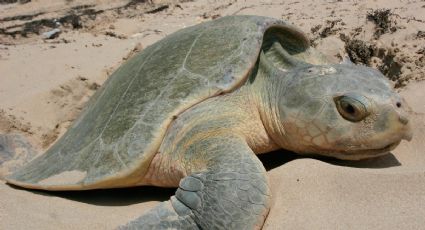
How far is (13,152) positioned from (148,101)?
1.27 meters

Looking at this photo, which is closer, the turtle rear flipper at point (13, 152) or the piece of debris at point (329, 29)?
the turtle rear flipper at point (13, 152)

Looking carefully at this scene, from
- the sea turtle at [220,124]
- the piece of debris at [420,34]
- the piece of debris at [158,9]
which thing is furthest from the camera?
the piece of debris at [158,9]

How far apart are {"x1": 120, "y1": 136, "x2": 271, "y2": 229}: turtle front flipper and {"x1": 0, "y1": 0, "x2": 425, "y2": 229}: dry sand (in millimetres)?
99

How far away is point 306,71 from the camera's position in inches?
77.6

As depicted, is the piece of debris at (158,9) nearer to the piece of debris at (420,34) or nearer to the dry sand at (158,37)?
the dry sand at (158,37)

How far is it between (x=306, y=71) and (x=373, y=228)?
30.6 inches

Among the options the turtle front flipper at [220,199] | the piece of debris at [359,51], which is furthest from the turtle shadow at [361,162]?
the piece of debris at [359,51]

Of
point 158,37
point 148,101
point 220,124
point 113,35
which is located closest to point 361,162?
point 220,124

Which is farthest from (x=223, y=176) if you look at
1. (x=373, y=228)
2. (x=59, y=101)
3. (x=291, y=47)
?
(x=59, y=101)

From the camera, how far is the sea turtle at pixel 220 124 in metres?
1.61

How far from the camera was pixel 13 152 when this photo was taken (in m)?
2.82

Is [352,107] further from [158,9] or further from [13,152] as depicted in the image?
Result: [158,9]

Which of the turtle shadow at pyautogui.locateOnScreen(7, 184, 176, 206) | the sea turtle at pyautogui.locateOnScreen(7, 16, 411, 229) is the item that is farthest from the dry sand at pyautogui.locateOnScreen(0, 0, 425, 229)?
the sea turtle at pyautogui.locateOnScreen(7, 16, 411, 229)

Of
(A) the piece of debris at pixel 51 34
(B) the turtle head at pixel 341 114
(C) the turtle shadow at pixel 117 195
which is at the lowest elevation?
(A) the piece of debris at pixel 51 34
